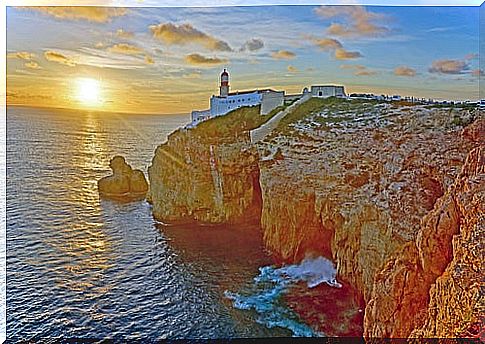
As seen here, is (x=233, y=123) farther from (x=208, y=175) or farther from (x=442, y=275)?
(x=442, y=275)

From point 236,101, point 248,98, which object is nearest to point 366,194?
point 248,98

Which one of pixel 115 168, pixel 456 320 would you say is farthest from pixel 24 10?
pixel 456 320

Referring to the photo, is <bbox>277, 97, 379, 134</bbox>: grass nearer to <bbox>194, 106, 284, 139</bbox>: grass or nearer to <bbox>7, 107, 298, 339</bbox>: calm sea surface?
<bbox>194, 106, 284, 139</bbox>: grass

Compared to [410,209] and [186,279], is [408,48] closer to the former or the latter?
[410,209]

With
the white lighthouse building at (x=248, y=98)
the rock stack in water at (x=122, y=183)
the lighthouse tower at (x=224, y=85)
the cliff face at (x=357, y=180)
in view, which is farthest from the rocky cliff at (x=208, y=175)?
the lighthouse tower at (x=224, y=85)

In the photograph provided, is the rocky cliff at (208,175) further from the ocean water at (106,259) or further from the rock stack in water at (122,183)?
the ocean water at (106,259)
